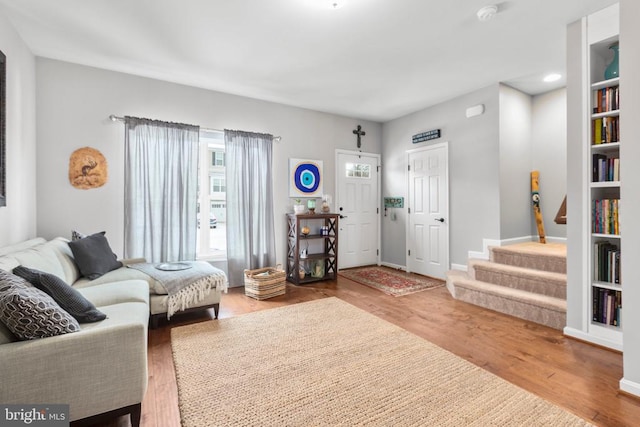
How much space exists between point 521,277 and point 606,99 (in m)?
1.85

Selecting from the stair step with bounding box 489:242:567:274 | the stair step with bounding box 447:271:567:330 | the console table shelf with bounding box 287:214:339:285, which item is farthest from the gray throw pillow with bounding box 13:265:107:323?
the stair step with bounding box 489:242:567:274

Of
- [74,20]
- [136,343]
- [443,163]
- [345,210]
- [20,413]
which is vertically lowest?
[20,413]

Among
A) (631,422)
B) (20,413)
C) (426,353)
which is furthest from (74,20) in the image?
(631,422)

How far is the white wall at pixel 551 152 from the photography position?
13.0ft

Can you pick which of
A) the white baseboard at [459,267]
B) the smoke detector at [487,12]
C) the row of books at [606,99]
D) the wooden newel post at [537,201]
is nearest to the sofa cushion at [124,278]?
the smoke detector at [487,12]

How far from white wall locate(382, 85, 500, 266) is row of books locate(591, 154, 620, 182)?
1.37 metres

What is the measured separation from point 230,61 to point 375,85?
183 centimetres

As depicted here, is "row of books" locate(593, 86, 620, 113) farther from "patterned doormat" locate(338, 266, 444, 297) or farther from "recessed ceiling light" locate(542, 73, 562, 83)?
"patterned doormat" locate(338, 266, 444, 297)

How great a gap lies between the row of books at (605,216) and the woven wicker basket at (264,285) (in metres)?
3.16

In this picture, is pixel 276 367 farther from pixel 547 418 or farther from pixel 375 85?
pixel 375 85

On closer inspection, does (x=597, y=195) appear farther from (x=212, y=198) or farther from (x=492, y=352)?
(x=212, y=198)

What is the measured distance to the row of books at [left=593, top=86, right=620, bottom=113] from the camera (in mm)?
2326

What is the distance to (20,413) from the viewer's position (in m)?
1.25

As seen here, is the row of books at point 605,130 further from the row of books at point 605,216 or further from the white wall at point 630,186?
the white wall at point 630,186
